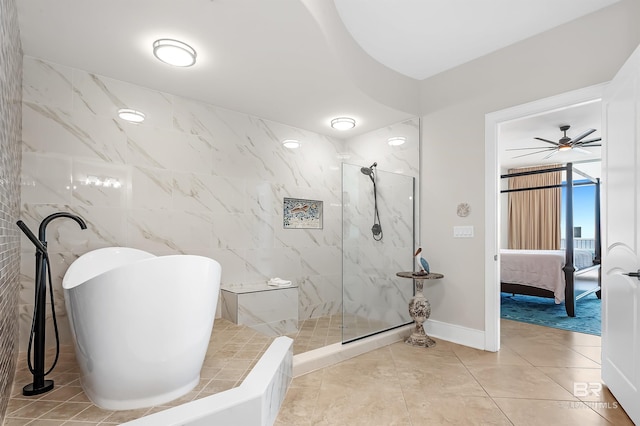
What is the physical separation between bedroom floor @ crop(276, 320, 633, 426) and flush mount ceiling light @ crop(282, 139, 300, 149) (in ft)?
7.96

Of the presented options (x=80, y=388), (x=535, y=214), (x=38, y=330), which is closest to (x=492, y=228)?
(x=80, y=388)

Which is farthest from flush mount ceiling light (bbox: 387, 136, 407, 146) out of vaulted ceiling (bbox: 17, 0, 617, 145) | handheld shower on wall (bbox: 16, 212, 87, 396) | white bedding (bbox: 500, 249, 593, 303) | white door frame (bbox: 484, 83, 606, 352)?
handheld shower on wall (bbox: 16, 212, 87, 396)

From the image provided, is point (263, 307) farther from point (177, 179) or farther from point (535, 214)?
point (535, 214)

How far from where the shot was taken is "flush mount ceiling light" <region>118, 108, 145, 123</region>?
2.92 metres

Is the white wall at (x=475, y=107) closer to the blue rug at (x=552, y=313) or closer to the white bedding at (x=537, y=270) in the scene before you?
the blue rug at (x=552, y=313)

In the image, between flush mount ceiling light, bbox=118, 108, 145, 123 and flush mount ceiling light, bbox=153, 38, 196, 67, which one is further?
flush mount ceiling light, bbox=118, 108, 145, 123

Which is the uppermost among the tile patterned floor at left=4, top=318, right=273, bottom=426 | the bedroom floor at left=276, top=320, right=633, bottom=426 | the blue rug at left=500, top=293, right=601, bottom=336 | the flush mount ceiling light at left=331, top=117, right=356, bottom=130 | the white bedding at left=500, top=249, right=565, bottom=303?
the flush mount ceiling light at left=331, top=117, right=356, bottom=130

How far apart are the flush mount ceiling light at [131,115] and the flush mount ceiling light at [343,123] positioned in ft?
6.38

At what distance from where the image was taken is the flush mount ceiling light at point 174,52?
2311 millimetres

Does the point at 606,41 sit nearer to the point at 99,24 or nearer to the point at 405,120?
the point at 405,120

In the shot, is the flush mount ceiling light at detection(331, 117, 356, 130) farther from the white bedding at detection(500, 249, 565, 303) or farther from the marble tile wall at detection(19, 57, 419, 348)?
the white bedding at detection(500, 249, 565, 303)

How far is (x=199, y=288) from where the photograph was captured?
177 centimetres

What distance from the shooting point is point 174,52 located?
2373 mm

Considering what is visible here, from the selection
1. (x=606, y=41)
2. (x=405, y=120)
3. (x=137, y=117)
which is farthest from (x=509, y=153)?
(x=137, y=117)
